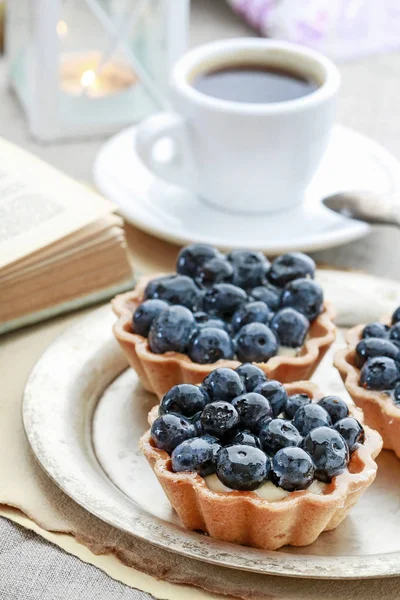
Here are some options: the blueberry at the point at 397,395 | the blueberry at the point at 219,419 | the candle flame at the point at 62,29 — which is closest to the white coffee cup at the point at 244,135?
the candle flame at the point at 62,29

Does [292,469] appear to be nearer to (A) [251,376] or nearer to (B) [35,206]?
(A) [251,376]

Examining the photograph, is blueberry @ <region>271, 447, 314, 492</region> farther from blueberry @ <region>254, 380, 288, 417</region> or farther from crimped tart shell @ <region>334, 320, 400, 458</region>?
crimped tart shell @ <region>334, 320, 400, 458</region>

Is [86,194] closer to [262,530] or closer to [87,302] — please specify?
[87,302]

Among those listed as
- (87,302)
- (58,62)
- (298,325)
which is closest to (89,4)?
(58,62)

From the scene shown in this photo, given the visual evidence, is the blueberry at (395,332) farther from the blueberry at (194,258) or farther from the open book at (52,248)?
the open book at (52,248)

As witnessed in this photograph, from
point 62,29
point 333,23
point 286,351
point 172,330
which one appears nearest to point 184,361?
point 172,330

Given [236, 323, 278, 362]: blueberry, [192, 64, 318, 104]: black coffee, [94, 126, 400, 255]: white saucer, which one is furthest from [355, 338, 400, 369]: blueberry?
[192, 64, 318, 104]: black coffee
